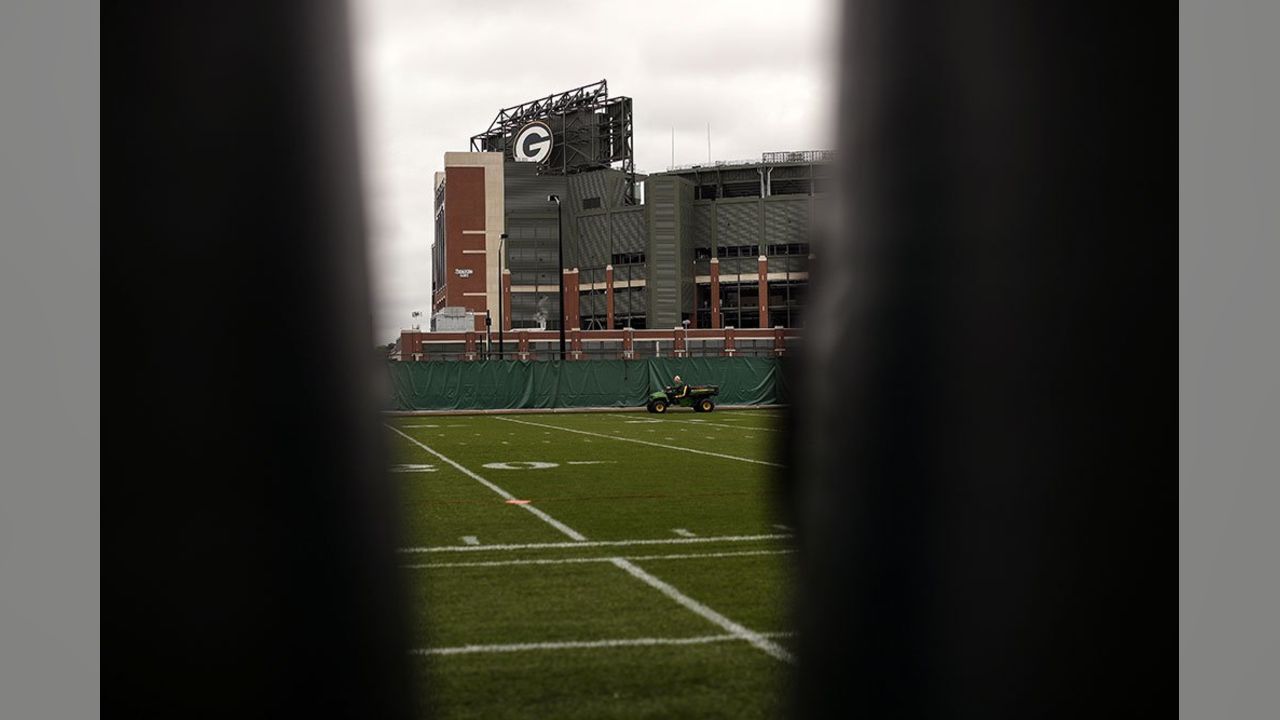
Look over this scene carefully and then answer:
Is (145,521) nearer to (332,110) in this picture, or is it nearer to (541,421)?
(332,110)

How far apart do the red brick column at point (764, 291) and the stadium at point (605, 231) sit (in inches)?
4.4

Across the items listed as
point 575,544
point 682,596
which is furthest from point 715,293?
point 682,596

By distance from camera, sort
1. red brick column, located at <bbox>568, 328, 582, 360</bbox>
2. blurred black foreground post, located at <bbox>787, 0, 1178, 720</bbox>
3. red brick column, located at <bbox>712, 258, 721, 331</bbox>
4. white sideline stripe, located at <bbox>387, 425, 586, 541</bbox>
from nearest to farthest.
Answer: blurred black foreground post, located at <bbox>787, 0, 1178, 720</bbox> < white sideline stripe, located at <bbox>387, 425, 586, 541</bbox> < red brick column, located at <bbox>568, 328, 582, 360</bbox> < red brick column, located at <bbox>712, 258, 721, 331</bbox>

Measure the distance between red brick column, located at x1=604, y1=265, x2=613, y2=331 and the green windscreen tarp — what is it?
59.8 m

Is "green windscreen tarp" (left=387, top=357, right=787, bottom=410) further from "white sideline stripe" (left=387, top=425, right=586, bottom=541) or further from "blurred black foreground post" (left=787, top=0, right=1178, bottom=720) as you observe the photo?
"blurred black foreground post" (left=787, top=0, right=1178, bottom=720)

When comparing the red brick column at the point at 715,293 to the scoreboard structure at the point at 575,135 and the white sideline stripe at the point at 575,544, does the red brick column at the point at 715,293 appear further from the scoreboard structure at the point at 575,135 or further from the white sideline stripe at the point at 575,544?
the white sideline stripe at the point at 575,544

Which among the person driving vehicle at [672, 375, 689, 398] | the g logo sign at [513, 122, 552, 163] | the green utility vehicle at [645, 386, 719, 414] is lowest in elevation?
the green utility vehicle at [645, 386, 719, 414]

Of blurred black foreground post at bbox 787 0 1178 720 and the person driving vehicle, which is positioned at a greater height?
blurred black foreground post at bbox 787 0 1178 720

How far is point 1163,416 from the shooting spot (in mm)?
3074

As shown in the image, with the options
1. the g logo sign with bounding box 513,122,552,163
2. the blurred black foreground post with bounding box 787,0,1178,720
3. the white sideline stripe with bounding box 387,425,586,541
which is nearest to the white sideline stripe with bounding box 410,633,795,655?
the white sideline stripe with bounding box 387,425,586,541

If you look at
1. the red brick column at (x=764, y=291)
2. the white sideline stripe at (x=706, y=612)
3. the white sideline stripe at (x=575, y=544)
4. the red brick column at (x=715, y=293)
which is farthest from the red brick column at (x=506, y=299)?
the white sideline stripe at (x=706, y=612)

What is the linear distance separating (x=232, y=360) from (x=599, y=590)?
4.05 meters

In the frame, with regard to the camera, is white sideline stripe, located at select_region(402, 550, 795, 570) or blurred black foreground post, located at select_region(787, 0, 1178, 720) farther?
white sideline stripe, located at select_region(402, 550, 795, 570)

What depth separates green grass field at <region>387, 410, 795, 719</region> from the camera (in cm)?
423
